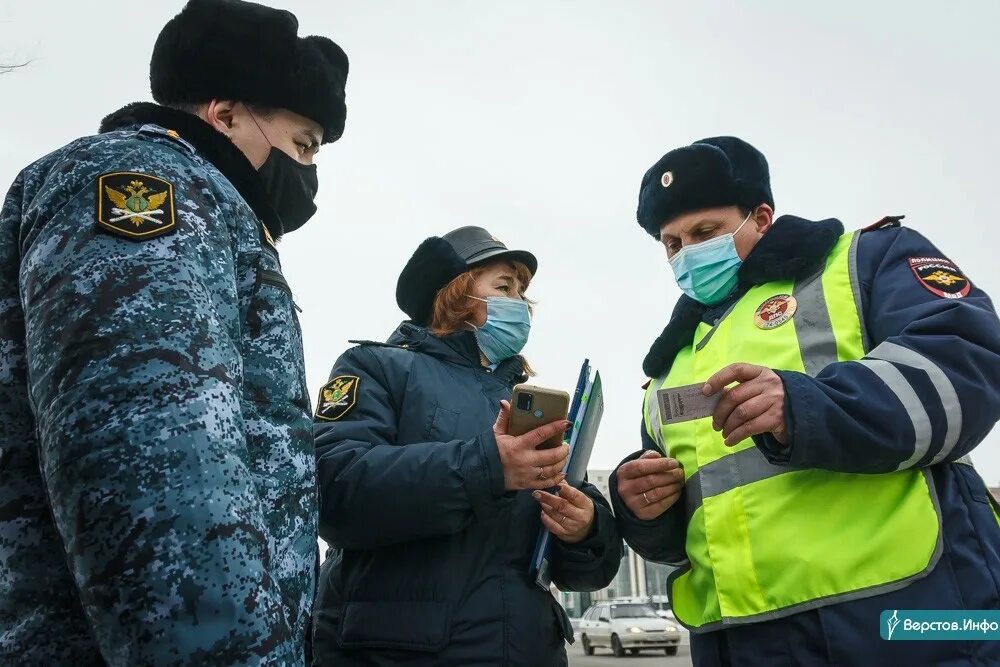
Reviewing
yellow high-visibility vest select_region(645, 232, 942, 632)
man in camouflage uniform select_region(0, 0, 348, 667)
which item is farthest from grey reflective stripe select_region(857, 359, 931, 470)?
man in camouflage uniform select_region(0, 0, 348, 667)

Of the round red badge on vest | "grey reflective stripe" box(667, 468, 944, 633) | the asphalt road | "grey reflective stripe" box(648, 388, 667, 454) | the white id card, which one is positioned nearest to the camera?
"grey reflective stripe" box(667, 468, 944, 633)

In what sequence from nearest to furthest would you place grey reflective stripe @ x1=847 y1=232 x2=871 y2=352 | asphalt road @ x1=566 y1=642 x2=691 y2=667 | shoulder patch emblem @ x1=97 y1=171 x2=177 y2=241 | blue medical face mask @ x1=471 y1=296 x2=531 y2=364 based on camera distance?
shoulder patch emblem @ x1=97 y1=171 x2=177 y2=241
grey reflective stripe @ x1=847 y1=232 x2=871 y2=352
blue medical face mask @ x1=471 y1=296 x2=531 y2=364
asphalt road @ x1=566 y1=642 x2=691 y2=667

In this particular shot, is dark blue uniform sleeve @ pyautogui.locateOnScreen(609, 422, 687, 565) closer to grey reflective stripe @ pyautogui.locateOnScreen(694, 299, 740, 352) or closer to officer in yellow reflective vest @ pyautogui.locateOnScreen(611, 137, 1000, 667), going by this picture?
officer in yellow reflective vest @ pyautogui.locateOnScreen(611, 137, 1000, 667)

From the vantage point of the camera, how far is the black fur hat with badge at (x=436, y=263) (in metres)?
3.15

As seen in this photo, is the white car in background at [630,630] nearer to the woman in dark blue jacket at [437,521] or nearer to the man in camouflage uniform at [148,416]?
the woman in dark blue jacket at [437,521]

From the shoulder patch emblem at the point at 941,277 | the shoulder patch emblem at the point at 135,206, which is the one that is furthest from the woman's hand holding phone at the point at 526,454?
the shoulder patch emblem at the point at 135,206

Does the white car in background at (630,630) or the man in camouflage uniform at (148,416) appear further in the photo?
the white car in background at (630,630)

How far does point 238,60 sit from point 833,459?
1.68m

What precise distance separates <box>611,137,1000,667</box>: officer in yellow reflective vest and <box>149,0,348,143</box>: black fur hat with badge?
119 centimetres

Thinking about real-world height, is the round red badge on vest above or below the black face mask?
below

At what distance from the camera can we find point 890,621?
1.79 m

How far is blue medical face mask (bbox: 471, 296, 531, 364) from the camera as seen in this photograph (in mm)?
3047

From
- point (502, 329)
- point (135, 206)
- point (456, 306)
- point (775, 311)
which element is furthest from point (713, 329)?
point (135, 206)

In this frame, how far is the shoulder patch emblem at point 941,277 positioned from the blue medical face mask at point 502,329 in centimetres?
143
